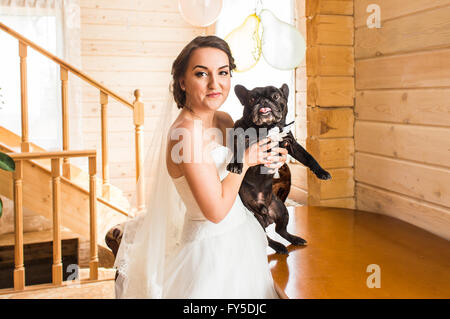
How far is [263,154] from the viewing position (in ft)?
3.34

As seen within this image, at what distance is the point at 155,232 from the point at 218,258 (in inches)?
8.5

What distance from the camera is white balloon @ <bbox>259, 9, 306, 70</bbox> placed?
1.91 m

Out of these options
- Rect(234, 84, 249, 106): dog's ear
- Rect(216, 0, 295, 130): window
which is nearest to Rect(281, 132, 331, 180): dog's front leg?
Rect(234, 84, 249, 106): dog's ear

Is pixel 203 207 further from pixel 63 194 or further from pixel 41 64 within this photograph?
pixel 41 64

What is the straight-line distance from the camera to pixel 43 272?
3811 millimetres

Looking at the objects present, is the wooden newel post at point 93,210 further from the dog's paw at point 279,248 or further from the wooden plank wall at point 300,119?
the dog's paw at point 279,248

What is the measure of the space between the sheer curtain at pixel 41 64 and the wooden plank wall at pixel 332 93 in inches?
120

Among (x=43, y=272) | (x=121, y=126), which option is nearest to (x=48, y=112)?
(x=121, y=126)

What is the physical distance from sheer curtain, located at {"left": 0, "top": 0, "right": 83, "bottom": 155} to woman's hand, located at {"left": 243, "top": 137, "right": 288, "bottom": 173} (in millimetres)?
3507

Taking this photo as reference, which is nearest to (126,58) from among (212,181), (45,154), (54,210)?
(45,154)

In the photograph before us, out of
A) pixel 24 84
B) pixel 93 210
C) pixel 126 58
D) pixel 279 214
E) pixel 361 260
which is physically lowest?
pixel 93 210

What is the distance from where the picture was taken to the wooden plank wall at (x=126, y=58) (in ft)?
13.8

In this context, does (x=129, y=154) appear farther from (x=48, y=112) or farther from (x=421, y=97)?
(x=421, y=97)

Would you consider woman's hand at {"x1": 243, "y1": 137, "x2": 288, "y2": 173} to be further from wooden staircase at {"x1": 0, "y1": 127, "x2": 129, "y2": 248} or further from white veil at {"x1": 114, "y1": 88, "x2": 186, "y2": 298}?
wooden staircase at {"x1": 0, "y1": 127, "x2": 129, "y2": 248}
